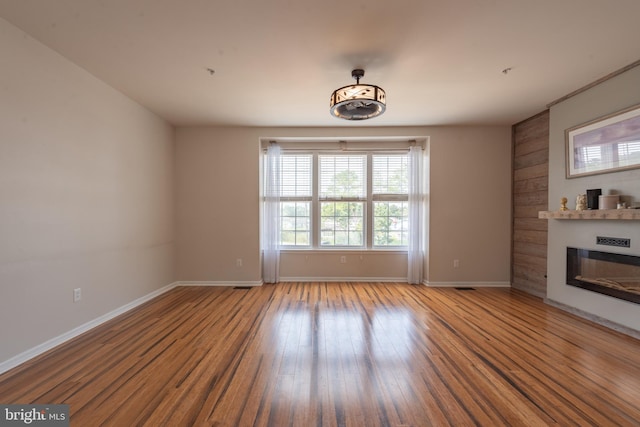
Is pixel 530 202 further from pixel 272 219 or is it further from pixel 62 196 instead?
pixel 62 196

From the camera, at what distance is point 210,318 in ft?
10.3

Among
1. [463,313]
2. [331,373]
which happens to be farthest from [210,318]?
[463,313]

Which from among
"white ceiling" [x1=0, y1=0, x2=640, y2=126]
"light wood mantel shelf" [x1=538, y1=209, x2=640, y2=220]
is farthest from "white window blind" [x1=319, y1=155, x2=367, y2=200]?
"light wood mantel shelf" [x1=538, y1=209, x2=640, y2=220]

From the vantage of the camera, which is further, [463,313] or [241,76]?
[463,313]

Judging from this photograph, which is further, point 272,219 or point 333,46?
point 272,219

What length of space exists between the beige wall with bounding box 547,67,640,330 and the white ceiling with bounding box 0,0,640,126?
22 centimetres

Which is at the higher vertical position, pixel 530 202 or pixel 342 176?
pixel 342 176

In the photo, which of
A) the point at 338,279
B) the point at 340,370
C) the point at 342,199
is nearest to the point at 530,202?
the point at 342,199

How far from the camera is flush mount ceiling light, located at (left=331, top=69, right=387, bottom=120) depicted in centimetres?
243

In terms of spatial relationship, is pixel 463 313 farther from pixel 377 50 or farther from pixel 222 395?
pixel 377 50

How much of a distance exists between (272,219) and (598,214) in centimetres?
433

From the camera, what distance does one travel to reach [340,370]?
207 cm

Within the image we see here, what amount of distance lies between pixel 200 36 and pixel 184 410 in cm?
283

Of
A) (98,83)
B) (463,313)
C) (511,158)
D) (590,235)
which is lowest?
(463,313)
